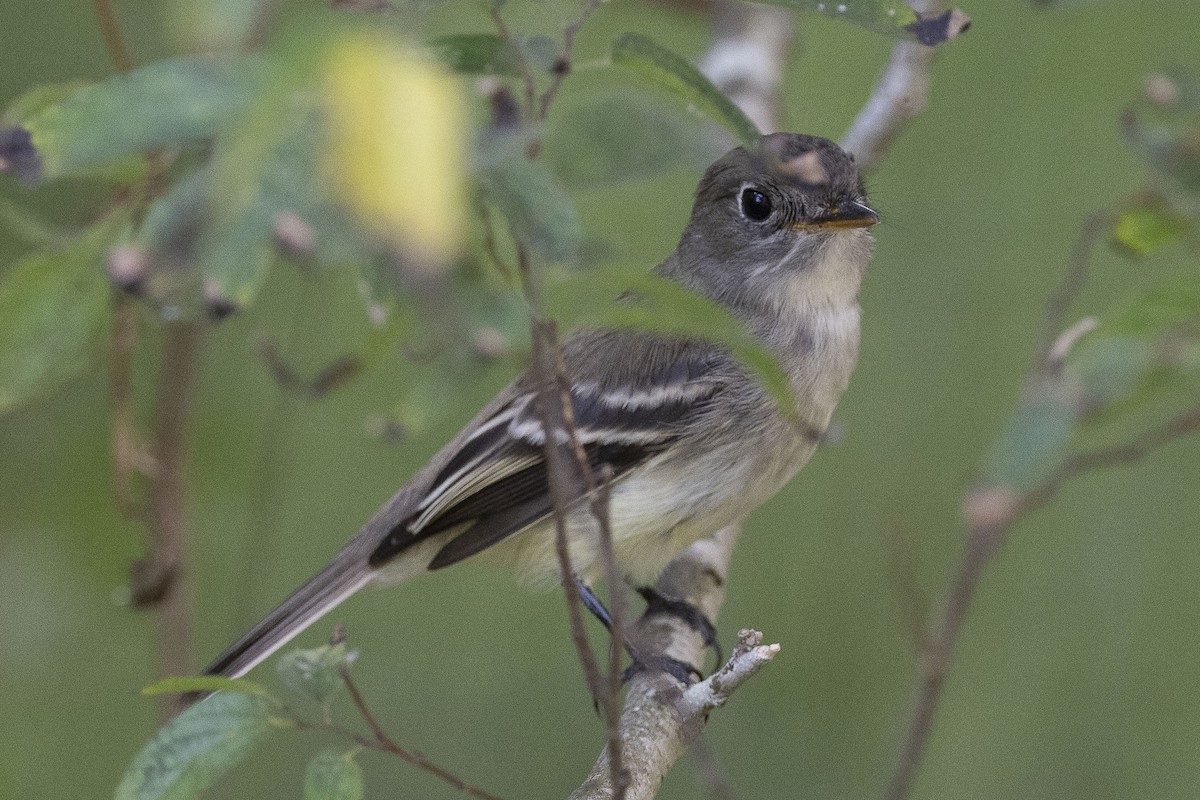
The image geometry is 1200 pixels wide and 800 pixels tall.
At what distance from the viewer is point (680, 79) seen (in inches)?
52.1

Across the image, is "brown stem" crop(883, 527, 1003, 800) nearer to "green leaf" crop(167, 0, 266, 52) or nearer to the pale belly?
the pale belly

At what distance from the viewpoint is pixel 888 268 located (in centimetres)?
431

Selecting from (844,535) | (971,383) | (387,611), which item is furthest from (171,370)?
(971,383)

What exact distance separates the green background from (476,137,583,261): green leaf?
2.42 meters

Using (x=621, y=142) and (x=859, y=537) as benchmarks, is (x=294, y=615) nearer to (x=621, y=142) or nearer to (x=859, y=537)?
(x=621, y=142)

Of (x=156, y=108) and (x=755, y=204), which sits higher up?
(x=156, y=108)

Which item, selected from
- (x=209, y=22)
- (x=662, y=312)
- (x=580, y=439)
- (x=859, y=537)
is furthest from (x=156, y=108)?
(x=859, y=537)

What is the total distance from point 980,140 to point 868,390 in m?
0.92

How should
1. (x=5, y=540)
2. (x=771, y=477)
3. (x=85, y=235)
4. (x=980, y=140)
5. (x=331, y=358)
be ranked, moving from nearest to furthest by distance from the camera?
(x=85, y=235), (x=771, y=477), (x=5, y=540), (x=331, y=358), (x=980, y=140)

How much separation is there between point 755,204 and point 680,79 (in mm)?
1463

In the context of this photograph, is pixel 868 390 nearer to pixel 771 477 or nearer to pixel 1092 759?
pixel 1092 759

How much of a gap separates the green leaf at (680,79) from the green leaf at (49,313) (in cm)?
80

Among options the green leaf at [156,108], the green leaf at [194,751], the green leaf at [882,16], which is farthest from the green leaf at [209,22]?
the green leaf at [194,751]

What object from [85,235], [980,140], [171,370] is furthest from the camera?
[980,140]
